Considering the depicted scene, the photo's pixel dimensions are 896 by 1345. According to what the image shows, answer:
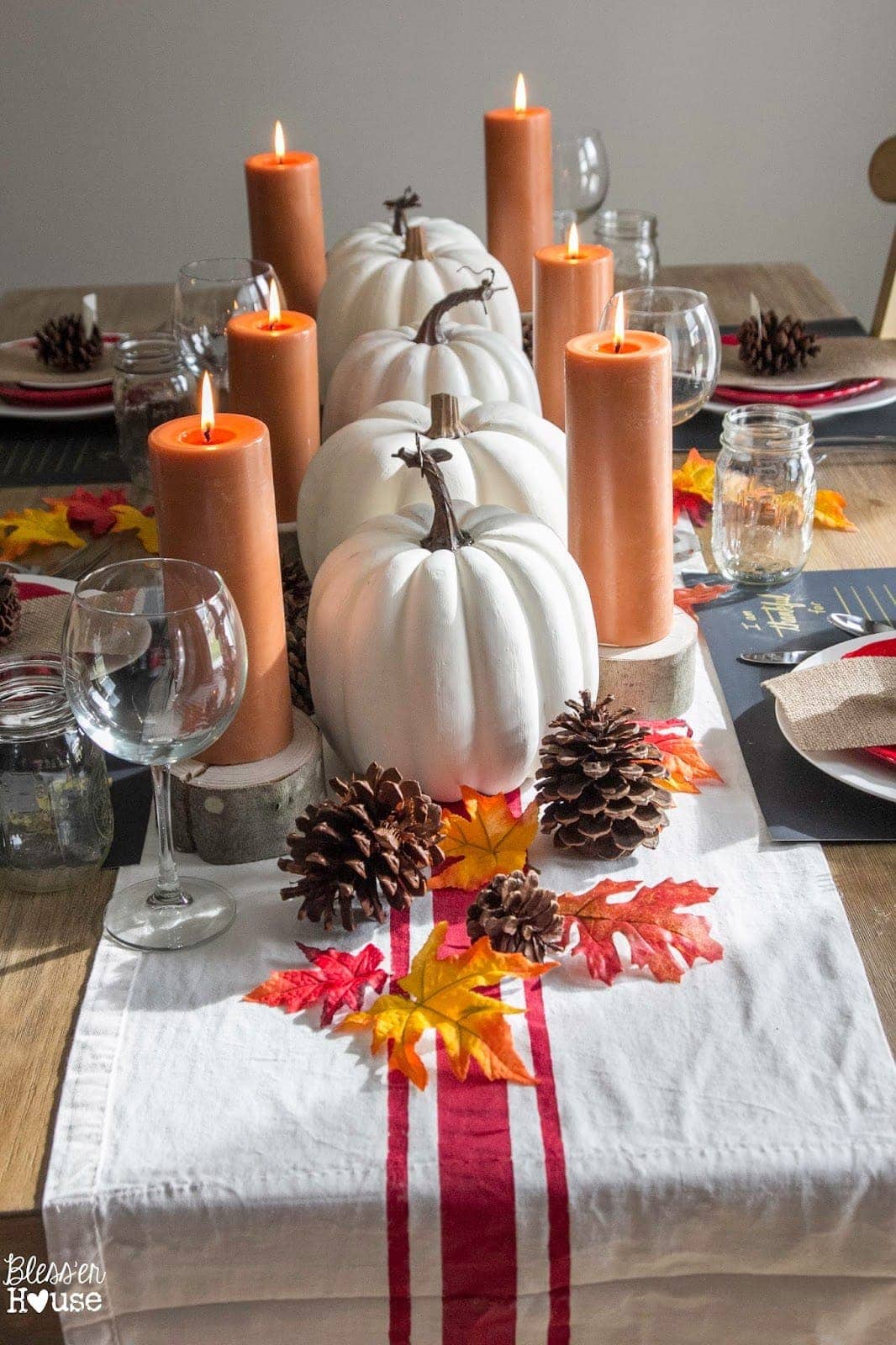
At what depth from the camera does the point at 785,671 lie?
1030 mm

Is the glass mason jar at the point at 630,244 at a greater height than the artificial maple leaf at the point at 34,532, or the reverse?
the glass mason jar at the point at 630,244

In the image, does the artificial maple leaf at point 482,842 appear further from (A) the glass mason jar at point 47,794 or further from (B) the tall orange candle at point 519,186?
(B) the tall orange candle at point 519,186

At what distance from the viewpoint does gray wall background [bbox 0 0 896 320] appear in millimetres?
3111

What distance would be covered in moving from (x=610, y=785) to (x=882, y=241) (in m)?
2.93

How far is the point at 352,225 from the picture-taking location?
331 cm

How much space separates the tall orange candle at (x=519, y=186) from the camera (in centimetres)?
161

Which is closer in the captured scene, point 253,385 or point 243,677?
point 243,677

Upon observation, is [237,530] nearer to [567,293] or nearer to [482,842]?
[482,842]

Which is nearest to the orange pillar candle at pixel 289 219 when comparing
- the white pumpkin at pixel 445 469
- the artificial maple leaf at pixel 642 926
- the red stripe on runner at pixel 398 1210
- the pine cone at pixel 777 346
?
the pine cone at pixel 777 346

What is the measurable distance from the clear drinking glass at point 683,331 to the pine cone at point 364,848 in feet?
1.77

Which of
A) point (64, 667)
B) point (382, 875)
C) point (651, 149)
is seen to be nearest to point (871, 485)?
point (382, 875)

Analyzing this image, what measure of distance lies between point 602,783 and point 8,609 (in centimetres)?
50

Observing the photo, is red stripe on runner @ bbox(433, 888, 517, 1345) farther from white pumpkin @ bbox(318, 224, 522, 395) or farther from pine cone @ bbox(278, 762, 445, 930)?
white pumpkin @ bbox(318, 224, 522, 395)

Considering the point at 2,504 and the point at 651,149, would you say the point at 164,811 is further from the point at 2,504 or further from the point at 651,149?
the point at 651,149
